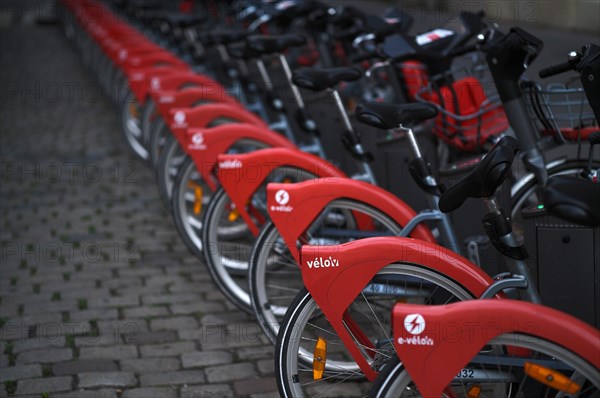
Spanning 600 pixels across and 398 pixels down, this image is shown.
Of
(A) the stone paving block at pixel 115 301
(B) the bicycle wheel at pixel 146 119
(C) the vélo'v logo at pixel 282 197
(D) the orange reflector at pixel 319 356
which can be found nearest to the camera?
(D) the orange reflector at pixel 319 356

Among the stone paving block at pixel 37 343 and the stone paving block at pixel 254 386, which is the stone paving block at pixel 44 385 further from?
the stone paving block at pixel 254 386

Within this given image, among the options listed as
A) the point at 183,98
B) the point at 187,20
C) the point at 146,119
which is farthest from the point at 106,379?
the point at 187,20

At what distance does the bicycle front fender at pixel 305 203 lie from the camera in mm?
3846

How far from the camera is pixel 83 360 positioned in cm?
445

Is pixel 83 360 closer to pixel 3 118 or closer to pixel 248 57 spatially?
pixel 248 57

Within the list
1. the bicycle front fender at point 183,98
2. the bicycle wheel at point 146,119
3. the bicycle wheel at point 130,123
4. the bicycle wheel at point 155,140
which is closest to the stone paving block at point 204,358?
the bicycle front fender at point 183,98

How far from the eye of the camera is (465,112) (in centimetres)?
519

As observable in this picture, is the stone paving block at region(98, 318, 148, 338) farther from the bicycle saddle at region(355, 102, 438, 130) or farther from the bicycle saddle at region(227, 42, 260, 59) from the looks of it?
the bicycle saddle at region(227, 42, 260, 59)

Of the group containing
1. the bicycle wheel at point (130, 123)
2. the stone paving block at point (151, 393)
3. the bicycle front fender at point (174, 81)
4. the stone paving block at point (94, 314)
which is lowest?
the bicycle wheel at point (130, 123)

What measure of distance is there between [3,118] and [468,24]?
7735 mm

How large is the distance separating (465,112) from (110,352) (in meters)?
2.19

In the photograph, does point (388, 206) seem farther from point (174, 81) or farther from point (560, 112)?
point (174, 81)

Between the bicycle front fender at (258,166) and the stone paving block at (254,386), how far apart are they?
0.91 m

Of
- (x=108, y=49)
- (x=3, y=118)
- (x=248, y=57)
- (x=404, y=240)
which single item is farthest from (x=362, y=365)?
(x=3, y=118)
